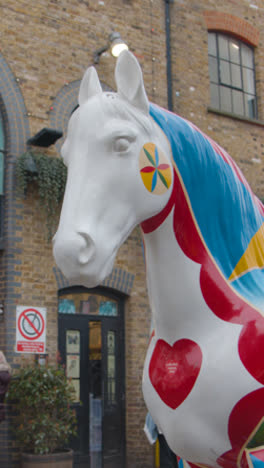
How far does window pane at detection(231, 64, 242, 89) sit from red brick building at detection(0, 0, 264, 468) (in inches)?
9.0

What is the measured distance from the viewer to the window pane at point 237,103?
484 inches

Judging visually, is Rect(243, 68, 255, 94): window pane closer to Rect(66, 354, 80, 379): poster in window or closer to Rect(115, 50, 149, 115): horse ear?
Rect(66, 354, 80, 379): poster in window

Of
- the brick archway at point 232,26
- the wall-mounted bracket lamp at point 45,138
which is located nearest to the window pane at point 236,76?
the brick archway at point 232,26

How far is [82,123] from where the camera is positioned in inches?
88.2

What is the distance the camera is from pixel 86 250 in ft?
6.59

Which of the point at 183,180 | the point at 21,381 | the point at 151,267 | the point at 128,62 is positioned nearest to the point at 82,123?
the point at 128,62

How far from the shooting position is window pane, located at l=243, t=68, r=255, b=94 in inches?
496

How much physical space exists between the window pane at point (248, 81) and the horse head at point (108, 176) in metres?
10.8

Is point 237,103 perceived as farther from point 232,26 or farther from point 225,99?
point 232,26

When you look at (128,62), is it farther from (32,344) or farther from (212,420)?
(32,344)

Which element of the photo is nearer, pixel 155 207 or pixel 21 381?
pixel 155 207

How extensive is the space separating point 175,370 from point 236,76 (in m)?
11.1

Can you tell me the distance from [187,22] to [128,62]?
33.0 ft

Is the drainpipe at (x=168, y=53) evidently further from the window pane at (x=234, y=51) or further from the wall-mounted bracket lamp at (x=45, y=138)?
the wall-mounted bracket lamp at (x=45, y=138)
